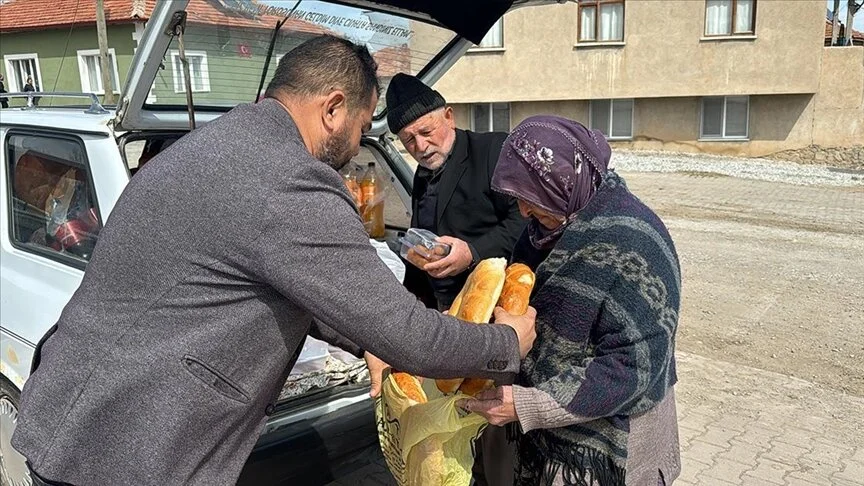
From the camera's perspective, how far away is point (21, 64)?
933 inches

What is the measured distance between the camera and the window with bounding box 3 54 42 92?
2276 cm

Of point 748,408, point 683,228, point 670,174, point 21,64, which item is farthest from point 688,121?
point 21,64

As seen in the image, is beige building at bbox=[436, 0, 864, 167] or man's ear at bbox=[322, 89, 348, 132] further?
beige building at bbox=[436, 0, 864, 167]

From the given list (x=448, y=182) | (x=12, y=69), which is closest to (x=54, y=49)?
(x=12, y=69)

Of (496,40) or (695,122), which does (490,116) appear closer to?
(496,40)

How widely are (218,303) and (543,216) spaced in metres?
0.91

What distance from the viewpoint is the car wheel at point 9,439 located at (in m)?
2.88

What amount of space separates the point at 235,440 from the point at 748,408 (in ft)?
11.7

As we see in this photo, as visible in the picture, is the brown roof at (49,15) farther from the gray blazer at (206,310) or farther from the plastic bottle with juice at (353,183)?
the gray blazer at (206,310)

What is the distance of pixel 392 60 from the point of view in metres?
3.58

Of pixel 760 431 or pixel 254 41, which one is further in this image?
pixel 760 431

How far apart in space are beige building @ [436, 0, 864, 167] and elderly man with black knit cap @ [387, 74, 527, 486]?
50.4 ft

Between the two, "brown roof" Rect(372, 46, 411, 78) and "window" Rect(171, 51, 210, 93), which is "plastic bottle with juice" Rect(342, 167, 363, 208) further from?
"window" Rect(171, 51, 210, 93)

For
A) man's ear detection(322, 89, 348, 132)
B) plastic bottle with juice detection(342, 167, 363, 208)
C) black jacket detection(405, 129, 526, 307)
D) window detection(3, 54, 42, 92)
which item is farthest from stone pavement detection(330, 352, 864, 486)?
window detection(3, 54, 42, 92)
